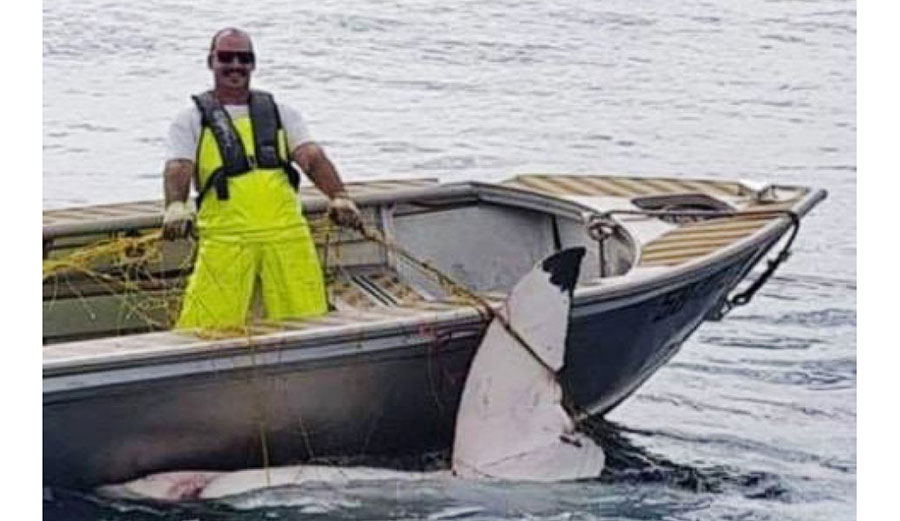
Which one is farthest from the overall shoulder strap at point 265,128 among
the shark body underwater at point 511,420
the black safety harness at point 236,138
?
the shark body underwater at point 511,420

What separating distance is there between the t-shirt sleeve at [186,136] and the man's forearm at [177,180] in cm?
3

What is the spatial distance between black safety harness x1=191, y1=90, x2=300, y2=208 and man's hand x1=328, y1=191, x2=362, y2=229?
8.9 inches

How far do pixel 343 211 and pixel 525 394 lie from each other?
35.1 inches

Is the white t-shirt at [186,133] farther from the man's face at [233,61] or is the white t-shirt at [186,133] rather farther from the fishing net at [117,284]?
the fishing net at [117,284]

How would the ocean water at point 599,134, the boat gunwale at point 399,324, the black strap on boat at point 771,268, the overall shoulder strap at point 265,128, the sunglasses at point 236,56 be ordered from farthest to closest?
the black strap on boat at point 771,268 → the ocean water at point 599,134 → the overall shoulder strap at point 265,128 → the sunglasses at point 236,56 → the boat gunwale at point 399,324

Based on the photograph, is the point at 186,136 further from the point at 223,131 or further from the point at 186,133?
the point at 223,131

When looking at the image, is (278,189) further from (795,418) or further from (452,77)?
(452,77)

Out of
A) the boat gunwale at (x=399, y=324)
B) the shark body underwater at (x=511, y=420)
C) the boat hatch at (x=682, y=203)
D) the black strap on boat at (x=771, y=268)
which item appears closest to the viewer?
the boat gunwale at (x=399, y=324)

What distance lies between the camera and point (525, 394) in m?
7.30

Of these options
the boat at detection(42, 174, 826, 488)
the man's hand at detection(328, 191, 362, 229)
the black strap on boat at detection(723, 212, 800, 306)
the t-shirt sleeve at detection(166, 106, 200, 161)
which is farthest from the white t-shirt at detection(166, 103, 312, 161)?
the black strap on boat at detection(723, 212, 800, 306)

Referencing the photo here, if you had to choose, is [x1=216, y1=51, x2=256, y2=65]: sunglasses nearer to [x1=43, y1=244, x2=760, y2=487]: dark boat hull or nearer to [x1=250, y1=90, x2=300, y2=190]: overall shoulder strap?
[x1=250, y1=90, x2=300, y2=190]: overall shoulder strap

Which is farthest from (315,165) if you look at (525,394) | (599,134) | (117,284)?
(599,134)

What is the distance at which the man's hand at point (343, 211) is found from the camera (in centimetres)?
712
